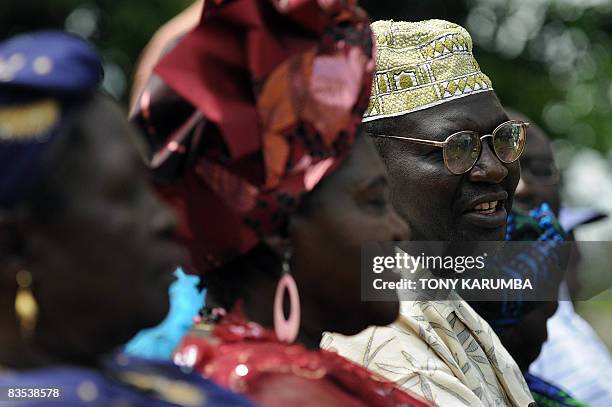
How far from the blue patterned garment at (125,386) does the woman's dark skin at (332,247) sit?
0.44 metres

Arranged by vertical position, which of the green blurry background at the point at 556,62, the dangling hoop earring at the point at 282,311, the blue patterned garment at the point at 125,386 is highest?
the blue patterned garment at the point at 125,386

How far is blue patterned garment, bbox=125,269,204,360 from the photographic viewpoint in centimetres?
339

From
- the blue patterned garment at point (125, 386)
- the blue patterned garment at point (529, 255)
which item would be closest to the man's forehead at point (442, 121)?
the blue patterned garment at point (529, 255)

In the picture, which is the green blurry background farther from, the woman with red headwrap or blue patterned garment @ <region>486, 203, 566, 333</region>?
the woman with red headwrap

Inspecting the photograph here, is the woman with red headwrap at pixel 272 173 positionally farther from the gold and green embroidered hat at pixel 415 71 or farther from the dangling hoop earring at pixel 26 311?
the gold and green embroidered hat at pixel 415 71

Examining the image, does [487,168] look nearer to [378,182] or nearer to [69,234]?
[378,182]

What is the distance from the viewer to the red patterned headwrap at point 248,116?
2.93 m

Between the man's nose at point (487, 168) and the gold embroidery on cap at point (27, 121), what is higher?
the gold embroidery on cap at point (27, 121)

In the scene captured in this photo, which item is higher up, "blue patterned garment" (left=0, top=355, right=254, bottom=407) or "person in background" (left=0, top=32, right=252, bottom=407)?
"person in background" (left=0, top=32, right=252, bottom=407)

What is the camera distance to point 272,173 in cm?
296

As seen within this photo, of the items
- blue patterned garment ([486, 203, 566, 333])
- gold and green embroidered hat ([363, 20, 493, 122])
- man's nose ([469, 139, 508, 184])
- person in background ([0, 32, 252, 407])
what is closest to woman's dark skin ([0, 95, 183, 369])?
person in background ([0, 32, 252, 407])

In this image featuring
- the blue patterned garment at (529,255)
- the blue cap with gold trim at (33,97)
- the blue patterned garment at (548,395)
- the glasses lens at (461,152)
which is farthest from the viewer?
the blue patterned garment at (529,255)

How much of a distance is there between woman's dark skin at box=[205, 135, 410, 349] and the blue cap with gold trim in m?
0.81

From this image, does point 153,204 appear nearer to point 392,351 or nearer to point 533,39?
point 392,351
